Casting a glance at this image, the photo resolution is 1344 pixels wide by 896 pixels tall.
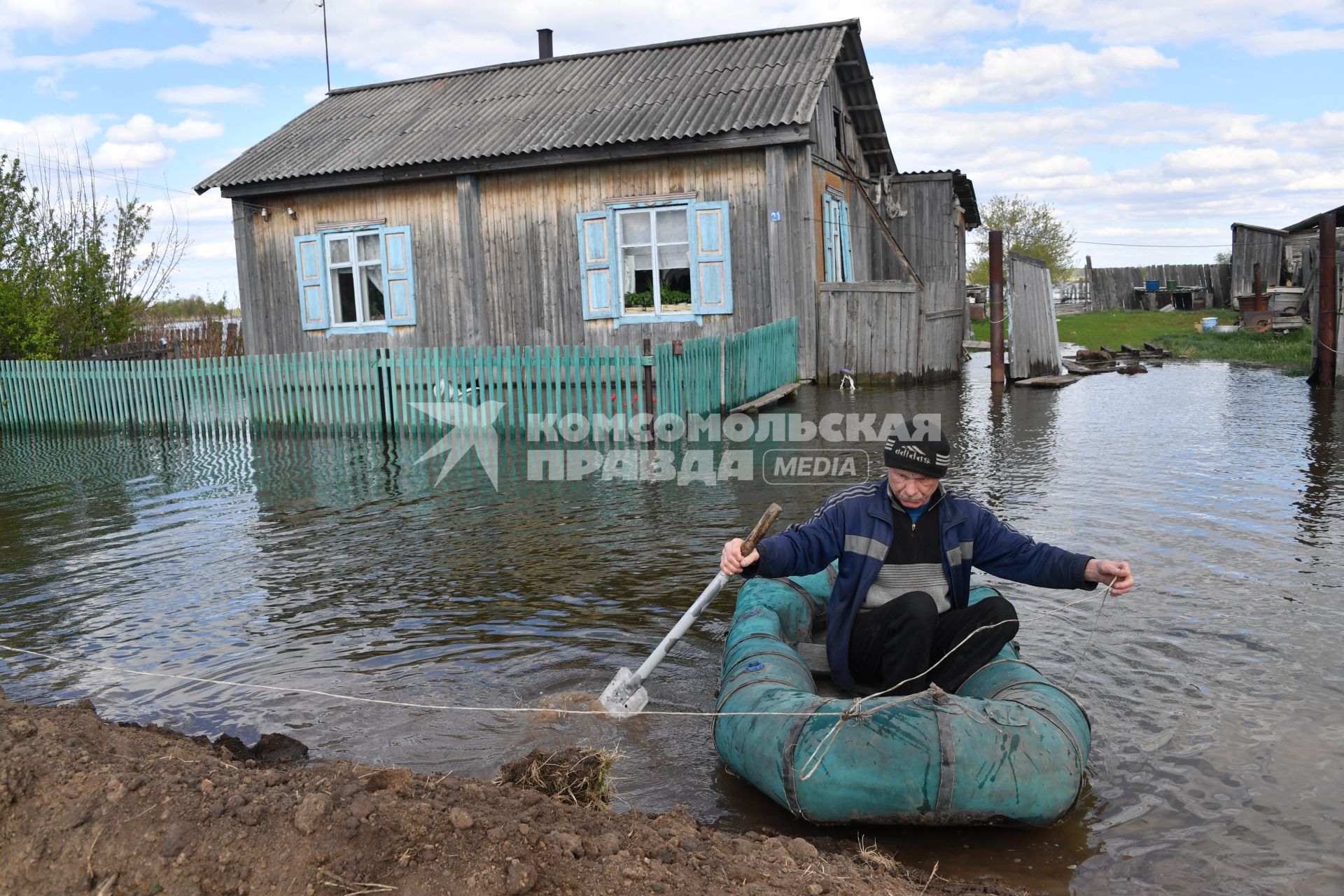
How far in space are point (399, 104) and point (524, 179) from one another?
4.79m

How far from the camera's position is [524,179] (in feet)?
57.6

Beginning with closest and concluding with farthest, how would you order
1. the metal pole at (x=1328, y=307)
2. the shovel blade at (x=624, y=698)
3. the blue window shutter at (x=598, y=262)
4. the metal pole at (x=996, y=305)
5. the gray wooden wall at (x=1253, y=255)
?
the shovel blade at (x=624, y=698) → the metal pole at (x=1328, y=307) → the metal pole at (x=996, y=305) → the blue window shutter at (x=598, y=262) → the gray wooden wall at (x=1253, y=255)

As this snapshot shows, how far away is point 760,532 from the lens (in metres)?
4.70

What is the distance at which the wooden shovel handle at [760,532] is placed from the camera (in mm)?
4578

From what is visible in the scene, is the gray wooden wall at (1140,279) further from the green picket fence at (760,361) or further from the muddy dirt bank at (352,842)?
the muddy dirt bank at (352,842)

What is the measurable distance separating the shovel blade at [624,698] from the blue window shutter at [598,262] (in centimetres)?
1278

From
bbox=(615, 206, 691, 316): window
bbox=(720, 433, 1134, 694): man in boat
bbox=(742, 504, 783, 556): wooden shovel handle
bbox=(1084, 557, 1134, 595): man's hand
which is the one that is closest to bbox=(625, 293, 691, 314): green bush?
bbox=(615, 206, 691, 316): window

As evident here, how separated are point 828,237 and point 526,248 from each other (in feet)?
16.6

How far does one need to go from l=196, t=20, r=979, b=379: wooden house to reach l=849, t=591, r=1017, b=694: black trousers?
1177cm

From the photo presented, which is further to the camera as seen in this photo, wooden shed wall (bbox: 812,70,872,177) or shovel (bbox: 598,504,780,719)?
wooden shed wall (bbox: 812,70,872,177)

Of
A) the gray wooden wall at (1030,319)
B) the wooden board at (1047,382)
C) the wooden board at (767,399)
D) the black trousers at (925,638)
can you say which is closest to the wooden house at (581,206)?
the wooden board at (767,399)

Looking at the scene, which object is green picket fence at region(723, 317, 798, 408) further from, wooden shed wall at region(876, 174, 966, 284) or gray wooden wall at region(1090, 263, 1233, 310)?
gray wooden wall at region(1090, 263, 1233, 310)

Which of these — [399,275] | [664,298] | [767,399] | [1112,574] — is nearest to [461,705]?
[1112,574]

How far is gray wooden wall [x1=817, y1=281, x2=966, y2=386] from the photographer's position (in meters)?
16.8
